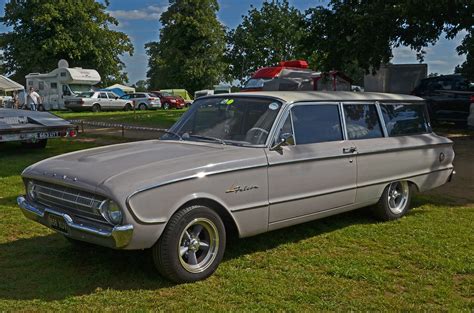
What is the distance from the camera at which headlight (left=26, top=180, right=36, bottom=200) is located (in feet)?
15.0

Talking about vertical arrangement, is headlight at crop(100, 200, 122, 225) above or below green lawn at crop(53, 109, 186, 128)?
above

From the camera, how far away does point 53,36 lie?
4516cm

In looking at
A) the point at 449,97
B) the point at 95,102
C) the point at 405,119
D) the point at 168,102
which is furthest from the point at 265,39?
the point at 405,119

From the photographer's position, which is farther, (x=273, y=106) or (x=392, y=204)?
(x=392, y=204)

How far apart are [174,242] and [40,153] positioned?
885cm

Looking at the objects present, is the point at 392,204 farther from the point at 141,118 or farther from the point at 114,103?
the point at 114,103

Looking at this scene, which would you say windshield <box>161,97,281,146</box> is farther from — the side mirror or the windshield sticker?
the side mirror

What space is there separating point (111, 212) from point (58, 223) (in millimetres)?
670

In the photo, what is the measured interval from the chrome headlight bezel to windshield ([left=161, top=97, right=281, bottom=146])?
1.43 m

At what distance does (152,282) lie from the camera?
4.19 m

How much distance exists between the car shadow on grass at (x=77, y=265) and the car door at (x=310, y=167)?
539mm

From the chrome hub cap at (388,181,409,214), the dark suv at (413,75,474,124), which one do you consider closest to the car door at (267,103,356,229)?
the chrome hub cap at (388,181,409,214)

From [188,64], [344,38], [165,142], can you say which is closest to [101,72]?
[188,64]

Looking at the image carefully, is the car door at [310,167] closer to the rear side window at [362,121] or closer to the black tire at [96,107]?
the rear side window at [362,121]
